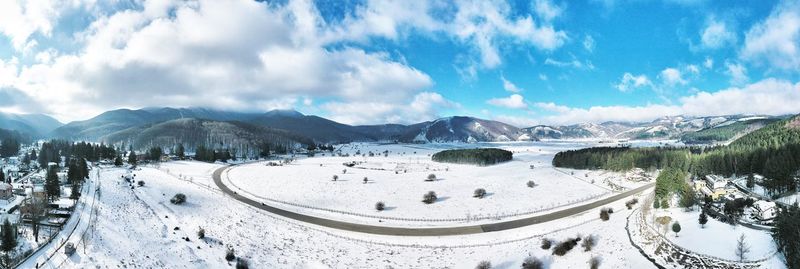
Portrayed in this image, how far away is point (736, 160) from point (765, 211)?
191 feet

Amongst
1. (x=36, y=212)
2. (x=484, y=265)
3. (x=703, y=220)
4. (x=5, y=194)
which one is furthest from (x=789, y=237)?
(x=5, y=194)

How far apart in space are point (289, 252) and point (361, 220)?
16.7m

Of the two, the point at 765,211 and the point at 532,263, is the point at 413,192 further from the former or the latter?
the point at 765,211

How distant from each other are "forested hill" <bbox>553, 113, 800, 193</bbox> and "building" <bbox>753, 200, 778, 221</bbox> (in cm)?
2030

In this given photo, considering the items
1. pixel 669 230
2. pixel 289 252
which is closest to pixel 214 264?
pixel 289 252

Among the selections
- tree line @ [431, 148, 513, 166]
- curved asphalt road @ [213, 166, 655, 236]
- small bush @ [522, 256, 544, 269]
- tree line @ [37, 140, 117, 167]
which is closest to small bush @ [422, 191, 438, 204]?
curved asphalt road @ [213, 166, 655, 236]

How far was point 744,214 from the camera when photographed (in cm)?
4681

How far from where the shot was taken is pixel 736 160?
306ft

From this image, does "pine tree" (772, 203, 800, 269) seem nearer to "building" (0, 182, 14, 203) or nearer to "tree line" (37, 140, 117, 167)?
"building" (0, 182, 14, 203)

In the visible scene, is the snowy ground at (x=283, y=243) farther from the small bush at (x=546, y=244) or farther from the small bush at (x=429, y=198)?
the small bush at (x=429, y=198)

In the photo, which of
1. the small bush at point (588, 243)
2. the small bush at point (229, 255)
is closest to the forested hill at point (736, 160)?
the small bush at point (588, 243)

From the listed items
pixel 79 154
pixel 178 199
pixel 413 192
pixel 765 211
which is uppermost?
pixel 79 154

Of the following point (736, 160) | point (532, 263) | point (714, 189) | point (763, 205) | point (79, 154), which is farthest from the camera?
point (79, 154)

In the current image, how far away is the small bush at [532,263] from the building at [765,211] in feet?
87.0
